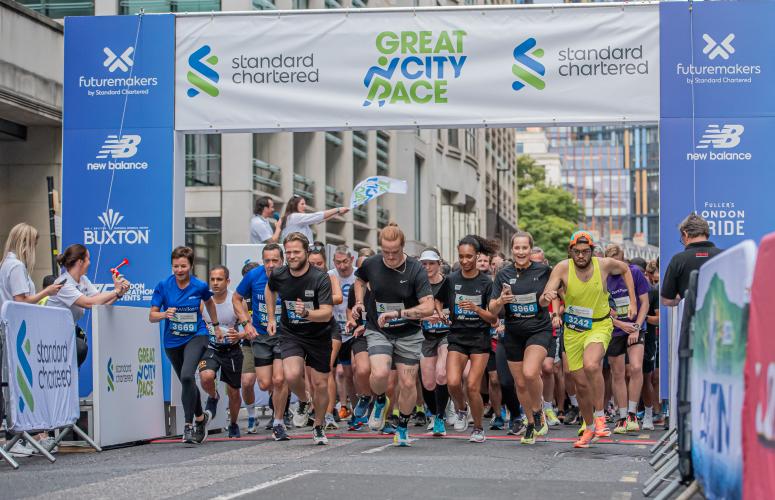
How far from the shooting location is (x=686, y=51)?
14.1m

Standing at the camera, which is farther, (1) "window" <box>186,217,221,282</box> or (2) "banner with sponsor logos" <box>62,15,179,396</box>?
(1) "window" <box>186,217,221,282</box>

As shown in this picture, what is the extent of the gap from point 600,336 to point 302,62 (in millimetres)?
5352

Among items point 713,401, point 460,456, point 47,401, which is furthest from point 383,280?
point 713,401

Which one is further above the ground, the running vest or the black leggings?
the running vest

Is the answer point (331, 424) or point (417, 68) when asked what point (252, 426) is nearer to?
point (331, 424)

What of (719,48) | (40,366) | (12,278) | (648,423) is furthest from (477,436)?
(719,48)

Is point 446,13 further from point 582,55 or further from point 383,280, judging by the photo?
point 383,280

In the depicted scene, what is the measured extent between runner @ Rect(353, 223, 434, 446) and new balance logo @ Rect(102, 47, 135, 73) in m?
4.85

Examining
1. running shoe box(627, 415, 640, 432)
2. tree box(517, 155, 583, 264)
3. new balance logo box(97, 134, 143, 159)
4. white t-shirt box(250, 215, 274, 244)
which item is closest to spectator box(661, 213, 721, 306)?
running shoe box(627, 415, 640, 432)

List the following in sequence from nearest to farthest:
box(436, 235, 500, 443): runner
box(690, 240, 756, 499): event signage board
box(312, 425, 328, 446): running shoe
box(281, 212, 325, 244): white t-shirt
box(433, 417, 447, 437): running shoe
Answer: box(690, 240, 756, 499): event signage board → box(312, 425, 328, 446): running shoe → box(436, 235, 500, 443): runner → box(433, 417, 447, 437): running shoe → box(281, 212, 325, 244): white t-shirt

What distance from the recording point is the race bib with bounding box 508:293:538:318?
11.9 metres

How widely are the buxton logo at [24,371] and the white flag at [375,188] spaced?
19.5ft

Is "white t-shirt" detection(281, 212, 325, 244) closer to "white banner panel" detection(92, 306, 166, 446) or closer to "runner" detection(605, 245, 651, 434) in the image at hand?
"white banner panel" detection(92, 306, 166, 446)

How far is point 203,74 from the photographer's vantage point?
14.8m
